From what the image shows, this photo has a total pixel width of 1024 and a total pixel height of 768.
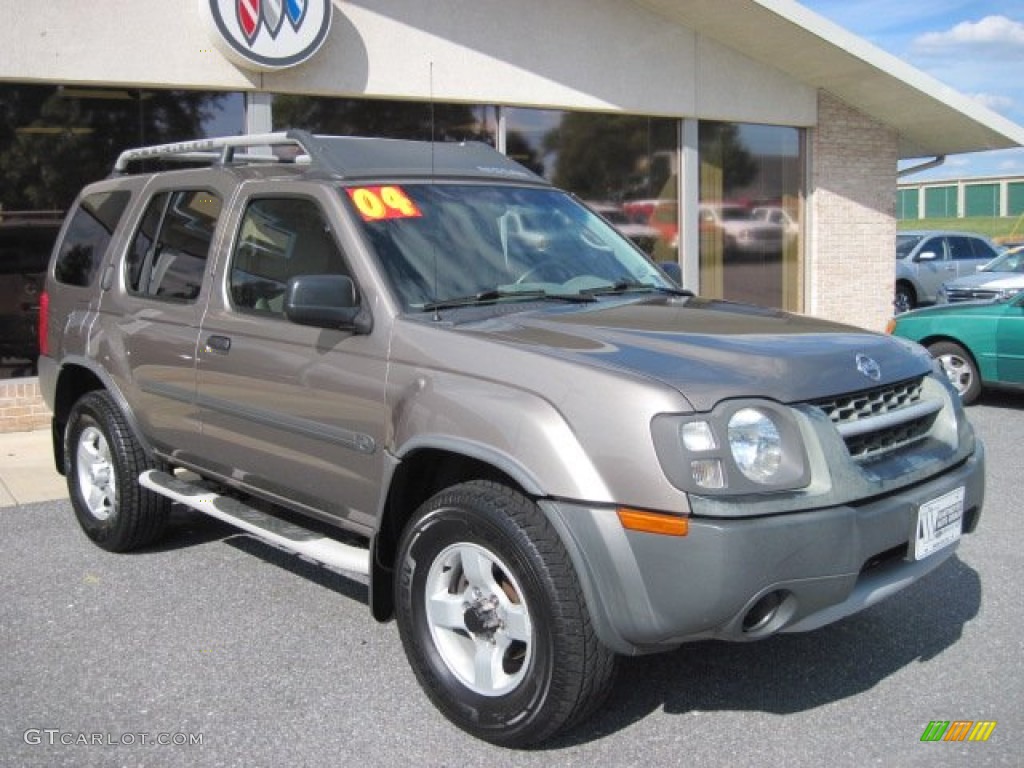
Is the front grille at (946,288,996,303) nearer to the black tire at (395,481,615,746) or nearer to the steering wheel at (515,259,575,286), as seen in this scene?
the steering wheel at (515,259,575,286)

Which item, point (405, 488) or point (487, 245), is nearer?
point (405, 488)

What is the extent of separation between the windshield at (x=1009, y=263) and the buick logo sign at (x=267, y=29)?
11935 millimetres

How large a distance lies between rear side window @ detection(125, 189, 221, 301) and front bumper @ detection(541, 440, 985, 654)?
2.53 m

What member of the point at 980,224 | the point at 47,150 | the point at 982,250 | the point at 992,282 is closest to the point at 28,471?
the point at 47,150

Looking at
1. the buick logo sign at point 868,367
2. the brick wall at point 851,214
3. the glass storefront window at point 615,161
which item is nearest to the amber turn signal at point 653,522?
the buick logo sign at point 868,367

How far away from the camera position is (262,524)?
14.9ft

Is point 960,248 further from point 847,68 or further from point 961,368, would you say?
point 961,368

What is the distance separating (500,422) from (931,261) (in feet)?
65.0

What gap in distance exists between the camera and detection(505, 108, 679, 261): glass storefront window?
1208 centimetres

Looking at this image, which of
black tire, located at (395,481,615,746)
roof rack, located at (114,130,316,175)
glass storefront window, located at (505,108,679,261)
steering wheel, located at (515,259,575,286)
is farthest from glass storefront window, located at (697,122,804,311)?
black tire, located at (395,481,615,746)

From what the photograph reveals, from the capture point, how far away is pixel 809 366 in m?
3.46

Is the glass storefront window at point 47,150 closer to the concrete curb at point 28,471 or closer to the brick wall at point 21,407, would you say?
the brick wall at point 21,407

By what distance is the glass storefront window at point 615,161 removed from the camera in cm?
1208

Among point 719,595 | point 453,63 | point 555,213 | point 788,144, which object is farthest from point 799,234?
point 719,595
